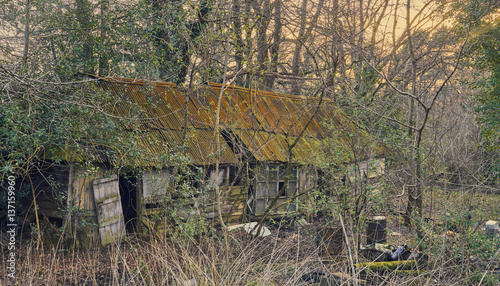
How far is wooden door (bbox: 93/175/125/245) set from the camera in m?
7.90

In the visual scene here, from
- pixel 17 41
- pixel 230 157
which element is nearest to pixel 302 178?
pixel 230 157

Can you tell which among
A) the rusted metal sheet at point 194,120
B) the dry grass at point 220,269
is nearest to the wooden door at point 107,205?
the dry grass at point 220,269

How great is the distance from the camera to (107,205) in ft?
26.4

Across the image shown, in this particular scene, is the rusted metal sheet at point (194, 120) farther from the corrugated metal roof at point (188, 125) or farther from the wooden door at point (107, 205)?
the wooden door at point (107, 205)

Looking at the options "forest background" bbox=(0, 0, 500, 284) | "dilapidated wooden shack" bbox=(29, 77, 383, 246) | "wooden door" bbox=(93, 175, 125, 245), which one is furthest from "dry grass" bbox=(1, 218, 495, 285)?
"forest background" bbox=(0, 0, 500, 284)

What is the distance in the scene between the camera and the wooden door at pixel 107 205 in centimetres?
790

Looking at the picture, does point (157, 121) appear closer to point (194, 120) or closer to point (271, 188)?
point (194, 120)

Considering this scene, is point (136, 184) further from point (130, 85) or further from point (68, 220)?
point (130, 85)

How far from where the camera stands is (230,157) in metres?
9.48

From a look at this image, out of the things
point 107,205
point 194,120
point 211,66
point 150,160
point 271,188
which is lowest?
point 271,188

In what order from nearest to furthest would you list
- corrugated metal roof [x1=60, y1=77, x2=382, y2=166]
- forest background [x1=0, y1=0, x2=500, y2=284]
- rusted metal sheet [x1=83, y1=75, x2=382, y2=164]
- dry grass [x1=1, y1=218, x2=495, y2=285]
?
dry grass [x1=1, y1=218, x2=495, y2=285], forest background [x1=0, y1=0, x2=500, y2=284], corrugated metal roof [x1=60, y1=77, x2=382, y2=166], rusted metal sheet [x1=83, y1=75, x2=382, y2=164]

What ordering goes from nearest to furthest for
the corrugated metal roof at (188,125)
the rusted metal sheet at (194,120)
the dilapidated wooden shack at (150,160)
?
1. the dilapidated wooden shack at (150,160)
2. the corrugated metal roof at (188,125)
3. the rusted metal sheet at (194,120)

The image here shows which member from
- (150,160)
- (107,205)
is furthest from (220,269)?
(107,205)

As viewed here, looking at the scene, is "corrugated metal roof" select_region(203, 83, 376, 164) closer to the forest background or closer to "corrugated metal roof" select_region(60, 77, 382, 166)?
"corrugated metal roof" select_region(60, 77, 382, 166)
